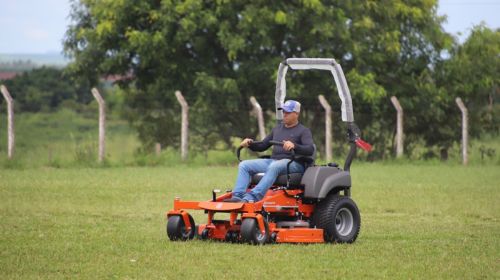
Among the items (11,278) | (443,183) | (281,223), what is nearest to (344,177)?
(281,223)

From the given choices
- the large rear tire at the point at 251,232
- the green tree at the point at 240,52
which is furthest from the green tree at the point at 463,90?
the large rear tire at the point at 251,232

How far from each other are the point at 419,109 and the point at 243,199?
24814 mm

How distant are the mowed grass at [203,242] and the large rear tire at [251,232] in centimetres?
18

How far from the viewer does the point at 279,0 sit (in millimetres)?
37469

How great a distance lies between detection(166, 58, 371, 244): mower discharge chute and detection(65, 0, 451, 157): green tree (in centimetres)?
2082

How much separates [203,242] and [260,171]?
45.7 inches

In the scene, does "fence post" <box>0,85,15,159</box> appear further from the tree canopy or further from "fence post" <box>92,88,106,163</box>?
the tree canopy

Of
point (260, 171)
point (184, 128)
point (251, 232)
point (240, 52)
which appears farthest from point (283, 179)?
point (240, 52)

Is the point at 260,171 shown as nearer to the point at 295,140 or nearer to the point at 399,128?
the point at 295,140

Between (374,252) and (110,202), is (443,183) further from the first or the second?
(374,252)

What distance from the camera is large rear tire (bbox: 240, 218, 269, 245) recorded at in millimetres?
14031

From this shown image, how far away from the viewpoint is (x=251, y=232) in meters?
14.0

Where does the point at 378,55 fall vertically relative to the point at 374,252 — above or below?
above

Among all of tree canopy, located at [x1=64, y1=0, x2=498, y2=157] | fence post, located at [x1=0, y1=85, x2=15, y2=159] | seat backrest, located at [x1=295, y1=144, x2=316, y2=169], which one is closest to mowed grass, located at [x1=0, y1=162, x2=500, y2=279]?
seat backrest, located at [x1=295, y1=144, x2=316, y2=169]
